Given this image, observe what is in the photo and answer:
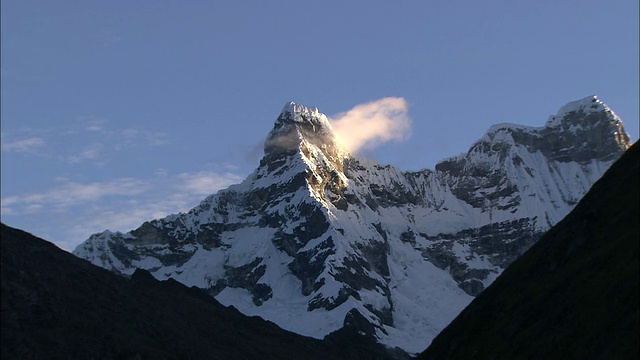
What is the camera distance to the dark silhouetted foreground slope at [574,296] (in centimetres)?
10488

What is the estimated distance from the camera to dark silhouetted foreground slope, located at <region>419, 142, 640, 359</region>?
10488 centimetres

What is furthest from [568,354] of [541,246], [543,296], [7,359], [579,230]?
[7,359]

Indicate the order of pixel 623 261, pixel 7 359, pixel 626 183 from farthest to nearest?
pixel 7 359 < pixel 626 183 < pixel 623 261

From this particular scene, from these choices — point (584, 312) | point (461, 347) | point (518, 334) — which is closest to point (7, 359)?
point (461, 347)

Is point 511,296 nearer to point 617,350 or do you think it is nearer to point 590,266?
point 590,266

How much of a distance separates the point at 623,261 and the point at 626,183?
86.5 ft

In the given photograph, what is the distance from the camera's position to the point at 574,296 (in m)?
120

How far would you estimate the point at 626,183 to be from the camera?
139m

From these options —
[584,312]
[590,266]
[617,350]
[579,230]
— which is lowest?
[617,350]

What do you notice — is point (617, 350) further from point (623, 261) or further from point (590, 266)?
point (590, 266)

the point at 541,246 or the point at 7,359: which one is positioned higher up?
the point at 541,246

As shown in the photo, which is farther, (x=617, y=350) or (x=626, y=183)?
Answer: (x=626, y=183)

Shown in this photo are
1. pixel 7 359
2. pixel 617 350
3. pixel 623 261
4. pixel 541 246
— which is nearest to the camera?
pixel 617 350

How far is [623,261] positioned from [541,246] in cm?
4014
